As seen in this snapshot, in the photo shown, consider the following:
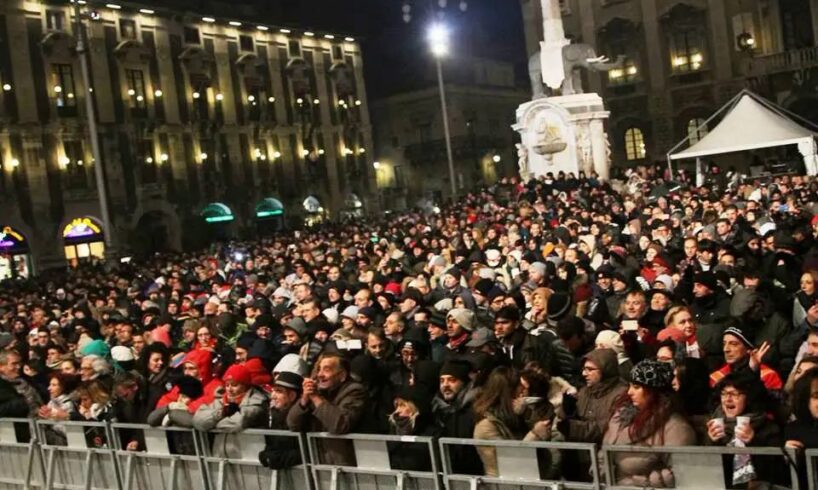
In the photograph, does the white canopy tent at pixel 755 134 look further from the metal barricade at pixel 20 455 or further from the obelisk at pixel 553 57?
the metal barricade at pixel 20 455

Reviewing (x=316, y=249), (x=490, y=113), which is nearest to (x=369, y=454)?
(x=316, y=249)

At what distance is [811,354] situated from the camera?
6914 millimetres

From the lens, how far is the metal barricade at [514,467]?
653 cm

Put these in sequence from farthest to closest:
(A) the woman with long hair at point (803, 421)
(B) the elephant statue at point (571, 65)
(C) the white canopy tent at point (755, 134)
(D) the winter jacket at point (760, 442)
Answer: (B) the elephant statue at point (571, 65)
(C) the white canopy tent at point (755, 134)
(D) the winter jacket at point (760, 442)
(A) the woman with long hair at point (803, 421)

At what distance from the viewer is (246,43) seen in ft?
193

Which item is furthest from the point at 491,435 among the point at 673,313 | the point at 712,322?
the point at 712,322

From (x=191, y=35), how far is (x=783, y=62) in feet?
107

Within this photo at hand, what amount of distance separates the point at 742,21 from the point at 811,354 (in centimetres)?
4652

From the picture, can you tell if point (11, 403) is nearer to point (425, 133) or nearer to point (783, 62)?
point (783, 62)

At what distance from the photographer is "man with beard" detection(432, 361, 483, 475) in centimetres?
730

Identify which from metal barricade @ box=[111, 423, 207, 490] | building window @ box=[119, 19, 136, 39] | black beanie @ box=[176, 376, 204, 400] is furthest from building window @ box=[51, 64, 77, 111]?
black beanie @ box=[176, 376, 204, 400]

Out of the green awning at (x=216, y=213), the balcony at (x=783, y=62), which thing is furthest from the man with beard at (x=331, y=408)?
the green awning at (x=216, y=213)

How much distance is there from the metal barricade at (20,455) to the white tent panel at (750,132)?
22.2m

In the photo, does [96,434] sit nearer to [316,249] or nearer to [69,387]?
[69,387]
